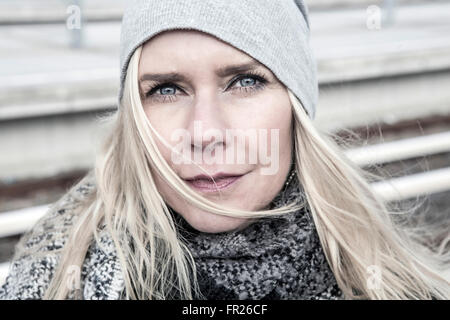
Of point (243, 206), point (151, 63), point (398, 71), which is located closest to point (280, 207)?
point (243, 206)

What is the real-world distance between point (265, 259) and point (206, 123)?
34cm

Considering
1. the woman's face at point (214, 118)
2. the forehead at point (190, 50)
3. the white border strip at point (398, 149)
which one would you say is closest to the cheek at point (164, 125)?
the woman's face at point (214, 118)

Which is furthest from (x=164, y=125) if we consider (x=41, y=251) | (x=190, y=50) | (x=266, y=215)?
Answer: (x=41, y=251)

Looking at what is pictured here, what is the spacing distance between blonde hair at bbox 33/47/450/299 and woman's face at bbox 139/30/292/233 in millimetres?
45

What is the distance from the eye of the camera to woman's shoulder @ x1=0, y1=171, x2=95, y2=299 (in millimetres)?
1611

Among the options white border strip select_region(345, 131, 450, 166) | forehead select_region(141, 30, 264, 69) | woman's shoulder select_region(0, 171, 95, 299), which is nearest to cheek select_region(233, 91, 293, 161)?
forehead select_region(141, 30, 264, 69)

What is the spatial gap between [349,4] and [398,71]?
5.38 meters

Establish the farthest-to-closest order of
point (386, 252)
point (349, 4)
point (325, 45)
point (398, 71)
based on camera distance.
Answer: point (349, 4)
point (325, 45)
point (398, 71)
point (386, 252)

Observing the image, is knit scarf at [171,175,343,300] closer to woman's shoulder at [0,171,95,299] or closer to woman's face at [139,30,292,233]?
woman's face at [139,30,292,233]

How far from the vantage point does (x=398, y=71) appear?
5840 mm

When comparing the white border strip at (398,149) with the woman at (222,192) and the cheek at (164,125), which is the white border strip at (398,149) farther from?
the cheek at (164,125)

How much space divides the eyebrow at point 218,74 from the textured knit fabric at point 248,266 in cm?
31

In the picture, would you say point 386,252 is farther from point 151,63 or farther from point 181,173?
point 151,63

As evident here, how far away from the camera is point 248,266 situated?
1.50m
